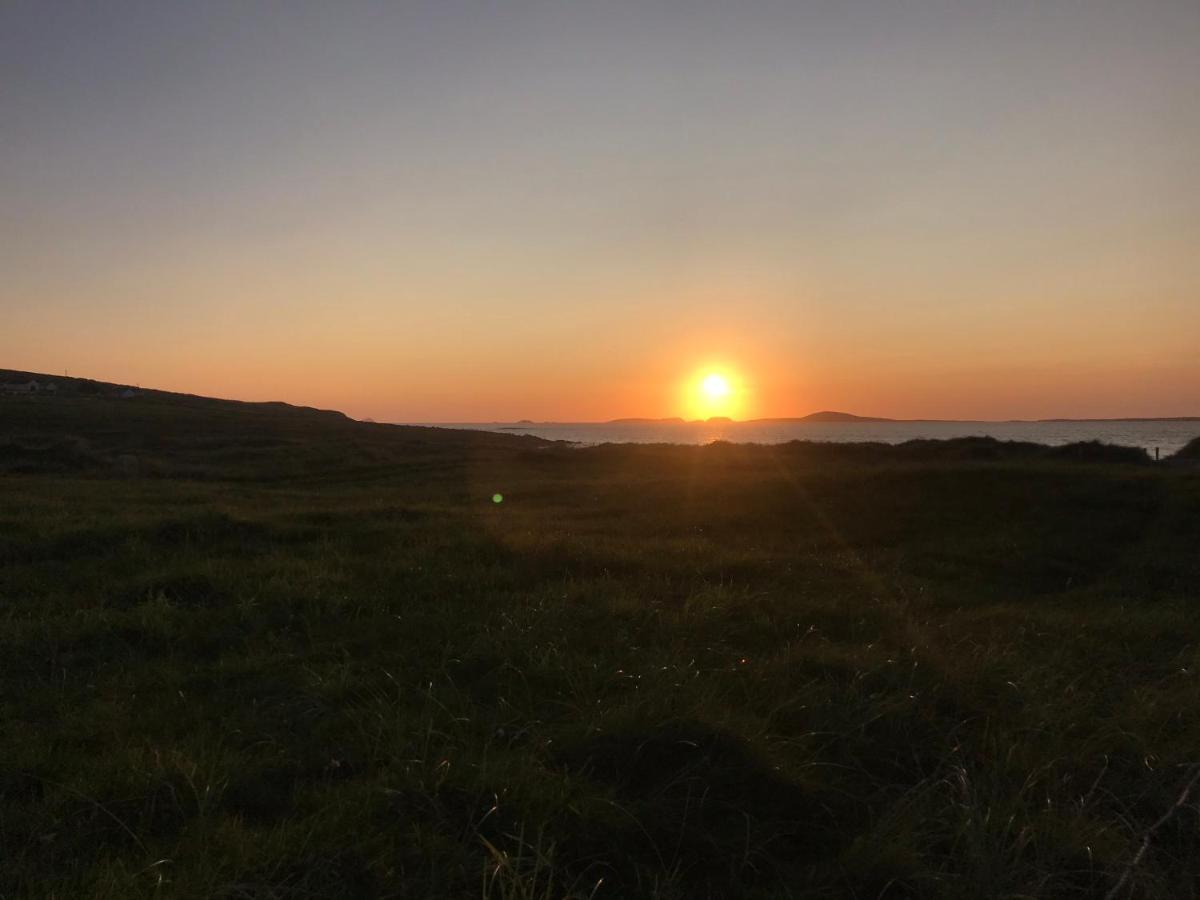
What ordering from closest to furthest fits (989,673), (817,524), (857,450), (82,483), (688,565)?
(989,673) < (688,565) < (817,524) < (82,483) < (857,450)

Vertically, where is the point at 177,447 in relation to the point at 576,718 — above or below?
above

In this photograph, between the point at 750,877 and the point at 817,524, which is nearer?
the point at 750,877

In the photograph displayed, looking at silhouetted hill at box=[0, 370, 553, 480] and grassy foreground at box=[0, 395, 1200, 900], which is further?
silhouetted hill at box=[0, 370, 553, 480]

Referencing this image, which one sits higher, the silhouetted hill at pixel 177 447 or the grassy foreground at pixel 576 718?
the silhouetted hill at pixel 177 447

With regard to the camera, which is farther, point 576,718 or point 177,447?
point 177,447

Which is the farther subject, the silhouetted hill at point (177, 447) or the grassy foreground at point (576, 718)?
the silhouetted hill at point (177, 447)

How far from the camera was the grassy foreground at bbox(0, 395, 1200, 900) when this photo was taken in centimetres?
357

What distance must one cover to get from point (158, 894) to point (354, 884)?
2.66 ft

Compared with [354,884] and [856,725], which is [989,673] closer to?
[856,725]

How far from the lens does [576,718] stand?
Result: 16.3 ft

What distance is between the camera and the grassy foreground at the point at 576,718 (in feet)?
11.7

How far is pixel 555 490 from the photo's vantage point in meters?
21.6

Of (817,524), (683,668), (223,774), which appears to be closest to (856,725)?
(683,668)

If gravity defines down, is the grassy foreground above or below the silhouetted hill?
below
